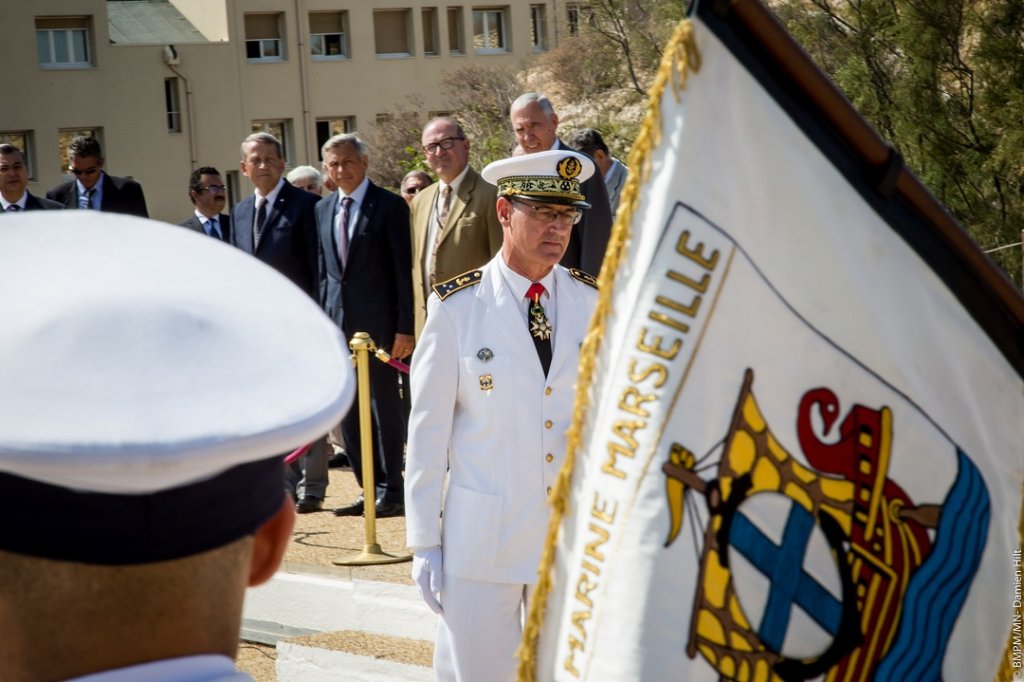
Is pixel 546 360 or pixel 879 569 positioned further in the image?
pixel 546 360

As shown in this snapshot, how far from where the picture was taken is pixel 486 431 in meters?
4.41

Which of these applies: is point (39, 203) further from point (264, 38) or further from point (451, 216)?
point (264, 38)

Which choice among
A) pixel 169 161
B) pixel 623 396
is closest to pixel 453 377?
pixel 623 396

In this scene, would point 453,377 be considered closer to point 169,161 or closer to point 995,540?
point 995,540

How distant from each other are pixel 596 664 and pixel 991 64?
12533 millimetres

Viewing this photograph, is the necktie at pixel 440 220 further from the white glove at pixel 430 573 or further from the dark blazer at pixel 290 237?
the white glove at pixel 430 573

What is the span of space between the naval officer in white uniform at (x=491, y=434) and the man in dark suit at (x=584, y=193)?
2.72m

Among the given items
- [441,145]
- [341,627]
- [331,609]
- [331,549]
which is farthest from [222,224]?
[341,627]

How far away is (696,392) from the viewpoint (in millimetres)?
2561

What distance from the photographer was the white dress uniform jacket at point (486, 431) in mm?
4367

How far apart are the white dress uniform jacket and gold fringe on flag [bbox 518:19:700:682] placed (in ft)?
5.32

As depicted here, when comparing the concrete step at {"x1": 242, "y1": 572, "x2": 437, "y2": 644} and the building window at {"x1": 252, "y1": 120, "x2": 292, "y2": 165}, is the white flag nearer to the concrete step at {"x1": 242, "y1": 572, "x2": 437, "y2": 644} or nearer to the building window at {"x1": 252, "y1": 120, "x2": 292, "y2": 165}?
the concrete step at {"x1": 242, "y1": 572, "x2": 437, "y2": 644}

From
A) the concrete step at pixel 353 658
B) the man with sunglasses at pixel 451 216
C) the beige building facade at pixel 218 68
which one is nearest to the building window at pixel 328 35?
the beige building facade at pixel 218 68

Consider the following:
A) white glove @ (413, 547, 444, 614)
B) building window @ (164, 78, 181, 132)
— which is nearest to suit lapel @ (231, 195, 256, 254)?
Answer: white glove @ (413, 547, 444, 614)
